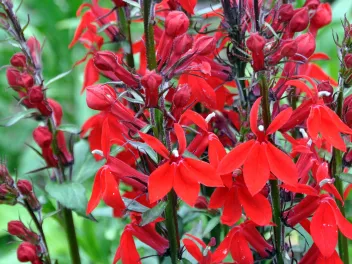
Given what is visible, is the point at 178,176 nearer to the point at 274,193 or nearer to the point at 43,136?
the point at 274,193

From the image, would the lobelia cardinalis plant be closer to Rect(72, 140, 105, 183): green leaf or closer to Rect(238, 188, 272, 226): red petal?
Rect(238, 188, 272, 226): red petal

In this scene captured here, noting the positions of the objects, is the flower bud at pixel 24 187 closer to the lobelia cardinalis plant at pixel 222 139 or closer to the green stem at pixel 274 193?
the lobelia cardinalis plant at pixel 222 139

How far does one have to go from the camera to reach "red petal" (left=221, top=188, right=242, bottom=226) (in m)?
0.89

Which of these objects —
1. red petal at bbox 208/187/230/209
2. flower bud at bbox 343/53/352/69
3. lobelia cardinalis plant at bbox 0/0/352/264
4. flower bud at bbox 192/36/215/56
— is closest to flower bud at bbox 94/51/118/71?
lobelia cardinalis plant at bbox 0/0/352/264

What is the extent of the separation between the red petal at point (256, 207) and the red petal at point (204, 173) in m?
0.08

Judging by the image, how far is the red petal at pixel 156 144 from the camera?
837 mm

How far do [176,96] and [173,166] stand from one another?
0.11 metres

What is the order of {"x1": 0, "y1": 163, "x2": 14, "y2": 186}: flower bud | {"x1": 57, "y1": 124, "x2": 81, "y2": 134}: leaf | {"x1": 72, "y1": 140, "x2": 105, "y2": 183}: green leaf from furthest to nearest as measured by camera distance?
{"x1": 72, "y1": 140, "x2": 105, "y2": 183}: green leaf, {"x1": 57, "y1": 124, "x2": 81, "y2": 134}: leaf, {"x1": 0, "y1": 163, "x2": 14, "y2": 186}: flower bud

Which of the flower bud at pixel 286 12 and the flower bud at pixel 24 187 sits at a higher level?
the flower bud at pixel 286 12

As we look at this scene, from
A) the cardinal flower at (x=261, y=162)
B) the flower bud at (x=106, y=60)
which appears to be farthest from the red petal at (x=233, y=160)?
the flower bud at (x=106, y=60)

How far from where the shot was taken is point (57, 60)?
8.51 ft

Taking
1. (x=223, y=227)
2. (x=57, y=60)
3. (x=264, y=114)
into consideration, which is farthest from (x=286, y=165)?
(x=57, y=60)

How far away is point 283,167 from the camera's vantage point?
83 centimetres

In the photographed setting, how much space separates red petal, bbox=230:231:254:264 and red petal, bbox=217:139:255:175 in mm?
149
